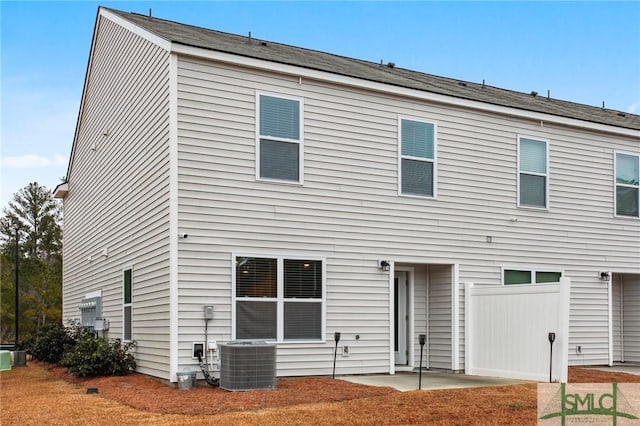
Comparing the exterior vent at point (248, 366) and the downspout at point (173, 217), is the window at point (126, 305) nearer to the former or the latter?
the downspout at point (173, 217)

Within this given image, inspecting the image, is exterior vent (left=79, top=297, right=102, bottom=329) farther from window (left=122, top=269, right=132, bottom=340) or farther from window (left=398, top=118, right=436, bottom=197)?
window (left=398, top=118, right=436, bottom=197)

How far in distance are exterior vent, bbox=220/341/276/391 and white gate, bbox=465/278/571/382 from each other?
14.8 feet

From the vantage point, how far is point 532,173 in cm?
1482

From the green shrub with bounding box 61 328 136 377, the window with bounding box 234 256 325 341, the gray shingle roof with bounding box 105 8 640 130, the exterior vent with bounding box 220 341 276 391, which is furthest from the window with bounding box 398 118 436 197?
the green shrub with bounding box 61 328 136 377

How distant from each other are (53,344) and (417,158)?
9789 mm

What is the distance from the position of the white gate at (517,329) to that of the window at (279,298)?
3230 mm

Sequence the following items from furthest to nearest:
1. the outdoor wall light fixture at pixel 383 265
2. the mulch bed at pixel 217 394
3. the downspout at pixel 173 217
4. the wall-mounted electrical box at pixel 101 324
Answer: the wall-mounted electrical box at pixel 101 324, the outdoor wall light fixture at pixel 383 265, the downspout at pixel 173 217, the mulch bed at pixel 217 394

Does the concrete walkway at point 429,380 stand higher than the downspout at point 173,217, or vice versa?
the downspout at point 173,217

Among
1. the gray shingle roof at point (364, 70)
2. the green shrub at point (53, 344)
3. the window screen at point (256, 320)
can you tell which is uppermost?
the gray shingle roof at point (364, 70)

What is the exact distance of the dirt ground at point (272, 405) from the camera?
312 inches

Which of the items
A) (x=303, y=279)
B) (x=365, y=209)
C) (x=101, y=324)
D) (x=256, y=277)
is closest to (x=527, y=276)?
(x=365, y=209)

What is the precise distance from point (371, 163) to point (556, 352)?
4.54m

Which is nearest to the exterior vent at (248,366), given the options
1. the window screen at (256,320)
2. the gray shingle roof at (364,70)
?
the window screen at (256,320)

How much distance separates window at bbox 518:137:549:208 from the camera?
14727mm
